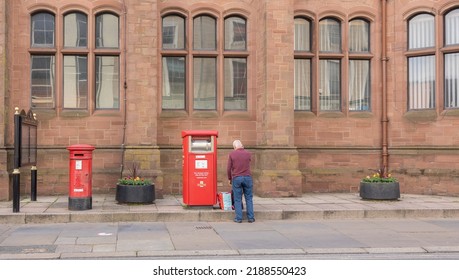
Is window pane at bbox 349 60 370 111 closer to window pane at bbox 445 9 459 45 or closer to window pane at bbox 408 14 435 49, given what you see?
window pane at bbox 408 14 435 49

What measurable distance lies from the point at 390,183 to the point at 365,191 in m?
0.67

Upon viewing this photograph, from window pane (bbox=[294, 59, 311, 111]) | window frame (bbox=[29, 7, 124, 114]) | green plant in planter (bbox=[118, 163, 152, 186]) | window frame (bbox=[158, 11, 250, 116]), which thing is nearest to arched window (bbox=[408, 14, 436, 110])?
window pane (bbox=[294, 59, 311, 111])

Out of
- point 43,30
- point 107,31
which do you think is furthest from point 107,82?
point 43,30

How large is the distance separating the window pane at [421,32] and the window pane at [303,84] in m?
3.19

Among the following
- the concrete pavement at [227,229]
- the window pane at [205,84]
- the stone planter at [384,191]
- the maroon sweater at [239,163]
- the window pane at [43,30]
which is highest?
the window pane at [43,30]

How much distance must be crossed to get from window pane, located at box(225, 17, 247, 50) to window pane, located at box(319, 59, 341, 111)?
2559 mm

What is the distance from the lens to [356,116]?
59.4ft

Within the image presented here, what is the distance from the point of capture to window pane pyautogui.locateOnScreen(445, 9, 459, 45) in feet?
57.2

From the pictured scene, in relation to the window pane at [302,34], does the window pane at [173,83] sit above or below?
below

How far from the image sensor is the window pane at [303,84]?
1812cm

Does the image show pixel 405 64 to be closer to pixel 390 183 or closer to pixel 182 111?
pixel 390 183

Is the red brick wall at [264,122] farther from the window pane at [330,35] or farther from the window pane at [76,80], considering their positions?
the window pane at [76,80]

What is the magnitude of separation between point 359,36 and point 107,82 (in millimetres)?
7867

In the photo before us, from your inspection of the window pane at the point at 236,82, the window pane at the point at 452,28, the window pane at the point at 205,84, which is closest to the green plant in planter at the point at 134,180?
the window pane at the point at 205,84
